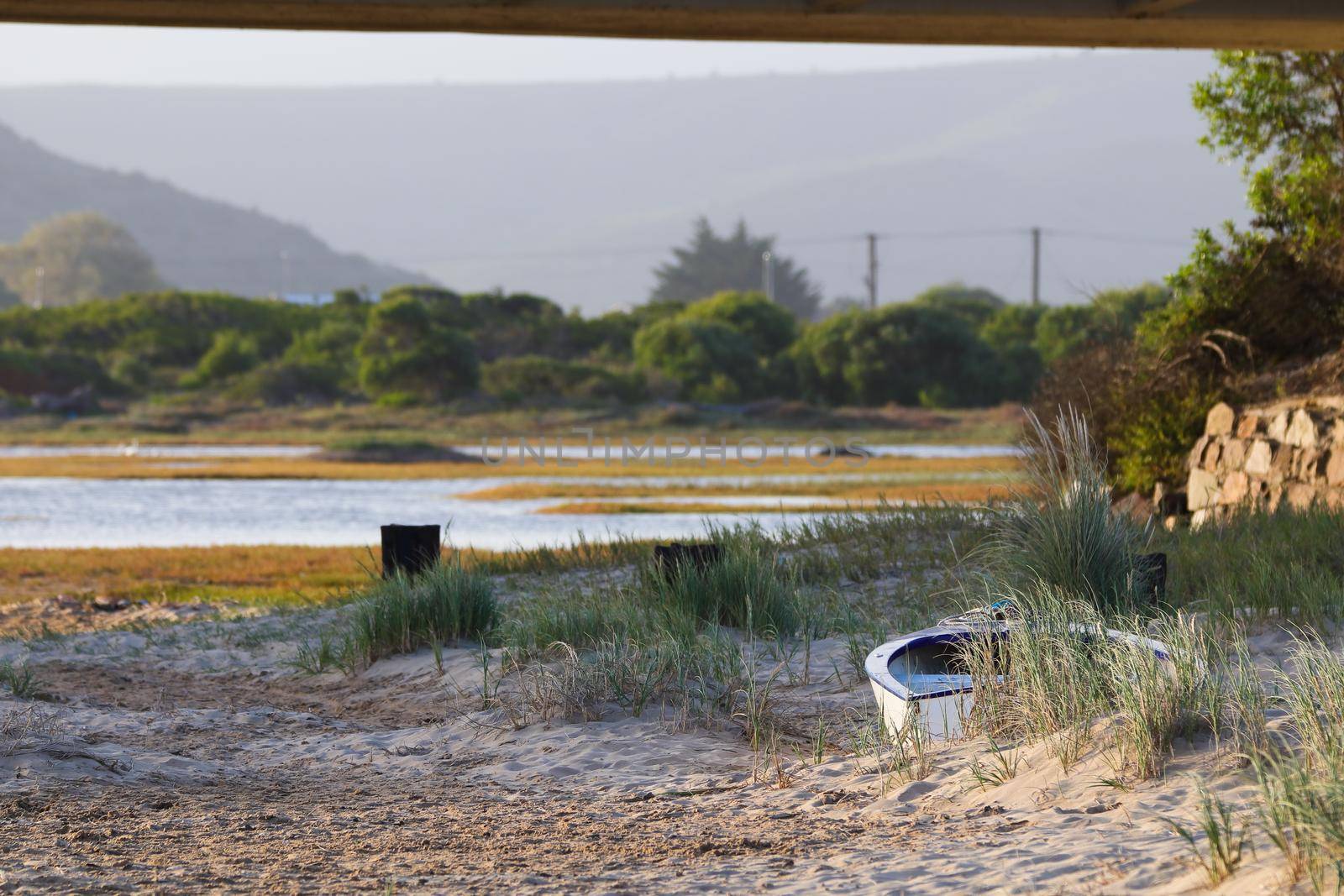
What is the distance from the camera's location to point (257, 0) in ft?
26.1

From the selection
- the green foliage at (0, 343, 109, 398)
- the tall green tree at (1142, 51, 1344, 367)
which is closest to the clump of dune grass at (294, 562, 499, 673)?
the tall green tree at (1142, 51, 1344, 367)

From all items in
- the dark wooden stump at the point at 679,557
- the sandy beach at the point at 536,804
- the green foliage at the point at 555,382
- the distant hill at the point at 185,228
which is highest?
the distant hill at the point at 185,228

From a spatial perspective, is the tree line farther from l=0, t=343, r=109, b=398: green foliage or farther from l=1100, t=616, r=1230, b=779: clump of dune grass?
l=1100, t=616, r=1230, b=779: clump of dune grass

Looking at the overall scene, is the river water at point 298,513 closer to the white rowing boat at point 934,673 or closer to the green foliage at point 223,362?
the white rowing boat at point 934,673

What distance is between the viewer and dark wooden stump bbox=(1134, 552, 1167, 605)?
6777 millimetres

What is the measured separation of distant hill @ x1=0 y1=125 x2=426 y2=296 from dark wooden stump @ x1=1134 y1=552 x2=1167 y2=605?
159 m

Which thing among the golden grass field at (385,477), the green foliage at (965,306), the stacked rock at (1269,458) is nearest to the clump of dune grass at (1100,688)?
the golden grass field at (385,477)

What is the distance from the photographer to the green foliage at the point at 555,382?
1793 inches

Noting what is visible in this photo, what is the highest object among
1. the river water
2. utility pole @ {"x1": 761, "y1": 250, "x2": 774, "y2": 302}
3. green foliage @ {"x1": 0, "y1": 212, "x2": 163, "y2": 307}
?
green foliage @ {"x1": 0, "y1": 212, "x2": 163, "y2": 307}

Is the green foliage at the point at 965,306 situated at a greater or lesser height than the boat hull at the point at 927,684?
greater

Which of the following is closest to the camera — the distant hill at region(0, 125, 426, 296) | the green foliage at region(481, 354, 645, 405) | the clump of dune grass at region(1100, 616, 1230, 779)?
the clump of dune grass at region(1100, 616, 1230, 779)

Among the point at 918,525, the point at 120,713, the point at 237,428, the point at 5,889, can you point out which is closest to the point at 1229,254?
the point at 918,525

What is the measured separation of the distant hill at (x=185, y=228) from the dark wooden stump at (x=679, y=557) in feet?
517

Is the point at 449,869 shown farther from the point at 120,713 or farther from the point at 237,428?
the point at 237,428
